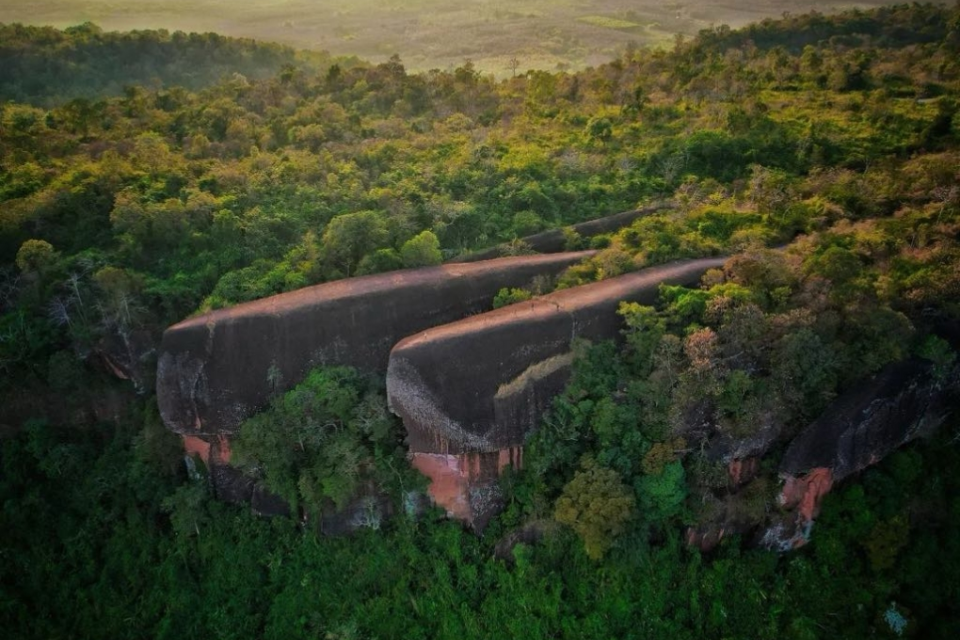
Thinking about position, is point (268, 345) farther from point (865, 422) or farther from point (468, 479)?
point (865, 422)

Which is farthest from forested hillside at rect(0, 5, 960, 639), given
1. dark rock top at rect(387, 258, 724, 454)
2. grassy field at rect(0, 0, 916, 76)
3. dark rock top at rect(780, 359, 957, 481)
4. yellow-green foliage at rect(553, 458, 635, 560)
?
grassy field at rect(0, 0, 916, 76)

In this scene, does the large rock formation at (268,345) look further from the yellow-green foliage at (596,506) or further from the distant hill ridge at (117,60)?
the distant hill ridge at (117,60)

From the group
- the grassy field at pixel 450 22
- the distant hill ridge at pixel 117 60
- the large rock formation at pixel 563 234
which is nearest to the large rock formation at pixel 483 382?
the large rock formation at pixel 563 234

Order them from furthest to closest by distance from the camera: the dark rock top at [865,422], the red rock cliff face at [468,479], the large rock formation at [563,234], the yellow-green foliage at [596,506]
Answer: the large rock formation at [563,234]
the red rock cliff face at [468,479]
the dark rock top at [865,422]
the yellow-green foliage at [596,506]

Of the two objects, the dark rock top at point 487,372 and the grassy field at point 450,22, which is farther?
the grassy field at point 450,22

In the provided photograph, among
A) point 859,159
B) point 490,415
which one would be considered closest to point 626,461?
point 490,415

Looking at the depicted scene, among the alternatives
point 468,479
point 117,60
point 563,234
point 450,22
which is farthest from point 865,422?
point 117,60
